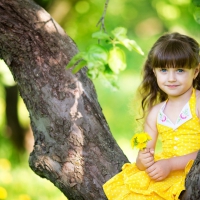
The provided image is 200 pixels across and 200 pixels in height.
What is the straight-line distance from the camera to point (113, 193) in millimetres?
2207

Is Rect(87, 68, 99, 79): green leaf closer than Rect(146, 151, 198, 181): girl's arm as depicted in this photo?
Yes

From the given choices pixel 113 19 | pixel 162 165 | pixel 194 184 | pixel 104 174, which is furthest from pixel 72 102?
pixel 113 19

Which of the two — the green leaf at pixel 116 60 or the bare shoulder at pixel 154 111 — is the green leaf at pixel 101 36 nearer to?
the green leaf at pixel 116 60

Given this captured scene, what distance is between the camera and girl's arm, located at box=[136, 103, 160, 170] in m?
2.12

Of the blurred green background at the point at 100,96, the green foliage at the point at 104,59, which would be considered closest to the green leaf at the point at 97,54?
the green foliage at the point at 104,59

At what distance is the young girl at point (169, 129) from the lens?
2133 millimetres

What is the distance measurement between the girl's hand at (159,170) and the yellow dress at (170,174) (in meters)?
0.03

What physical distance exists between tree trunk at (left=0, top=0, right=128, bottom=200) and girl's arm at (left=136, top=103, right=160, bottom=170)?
15 centimetres

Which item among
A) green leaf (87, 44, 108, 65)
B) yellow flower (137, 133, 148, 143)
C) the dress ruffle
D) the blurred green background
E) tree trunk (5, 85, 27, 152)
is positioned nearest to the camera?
green leaf (87, 44, 108, 65)

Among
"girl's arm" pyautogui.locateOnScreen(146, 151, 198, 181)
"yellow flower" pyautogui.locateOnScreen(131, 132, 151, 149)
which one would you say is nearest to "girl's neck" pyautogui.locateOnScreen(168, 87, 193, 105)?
"girl's arm" pyautogui.locateOnScreen(146, 151, 198, 181)

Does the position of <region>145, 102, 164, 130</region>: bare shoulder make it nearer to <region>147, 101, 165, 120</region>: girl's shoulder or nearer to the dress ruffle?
<region>147, 101, 165, 120</region>: girl's shoulder

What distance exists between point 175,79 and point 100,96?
16.2 ft

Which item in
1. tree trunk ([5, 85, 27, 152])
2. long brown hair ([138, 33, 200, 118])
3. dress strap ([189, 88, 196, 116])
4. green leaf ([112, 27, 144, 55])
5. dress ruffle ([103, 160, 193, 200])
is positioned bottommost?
dress ruffle ([103, 160, 193, 200])

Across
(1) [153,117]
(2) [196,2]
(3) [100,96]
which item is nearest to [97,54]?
(2) [196,2]
